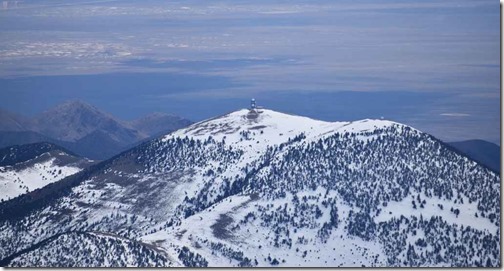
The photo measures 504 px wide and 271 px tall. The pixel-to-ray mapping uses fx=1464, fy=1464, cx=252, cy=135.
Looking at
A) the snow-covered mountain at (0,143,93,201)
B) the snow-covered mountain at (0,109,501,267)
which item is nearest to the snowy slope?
the snow-covered mountain at (0,109,501,267)

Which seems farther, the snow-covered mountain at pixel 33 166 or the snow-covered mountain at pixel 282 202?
the snow-covered mountain at pixel 33 166

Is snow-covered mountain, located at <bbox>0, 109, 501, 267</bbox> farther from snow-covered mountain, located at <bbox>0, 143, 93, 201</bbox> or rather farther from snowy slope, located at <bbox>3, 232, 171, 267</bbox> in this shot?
snow-covered mountain, located at <bbox>0, 143, 93, 201</bbox>

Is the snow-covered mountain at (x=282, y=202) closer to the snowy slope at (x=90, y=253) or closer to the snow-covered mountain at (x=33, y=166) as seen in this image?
the snowy slope at (x=90, y=253)

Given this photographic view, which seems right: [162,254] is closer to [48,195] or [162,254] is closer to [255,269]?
[255,269]

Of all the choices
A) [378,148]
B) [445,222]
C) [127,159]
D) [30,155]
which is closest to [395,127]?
[378,148]

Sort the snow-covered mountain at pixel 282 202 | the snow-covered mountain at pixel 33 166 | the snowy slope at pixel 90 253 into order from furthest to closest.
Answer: the snow-covered mountain at pixel 33 166 < the snow-covered mountain at pixel 282 202 < the snowy slope at pixel 90 253

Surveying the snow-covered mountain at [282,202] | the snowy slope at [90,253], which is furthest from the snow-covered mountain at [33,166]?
the snowy slope at [90,253]
